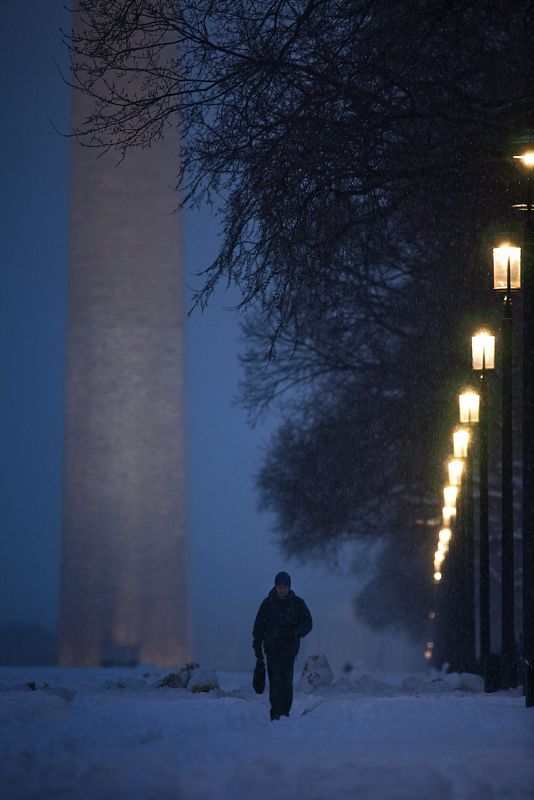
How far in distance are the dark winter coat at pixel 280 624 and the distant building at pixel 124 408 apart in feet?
79.7

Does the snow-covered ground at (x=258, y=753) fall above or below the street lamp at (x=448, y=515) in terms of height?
below

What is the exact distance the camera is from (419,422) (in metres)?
30.0

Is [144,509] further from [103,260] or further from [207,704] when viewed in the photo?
[207,704]

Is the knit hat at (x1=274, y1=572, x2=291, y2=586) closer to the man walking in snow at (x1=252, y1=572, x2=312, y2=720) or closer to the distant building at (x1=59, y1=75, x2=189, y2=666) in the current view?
the man walking in snow at (x1=252, y1=572, x2=312, y2=720)

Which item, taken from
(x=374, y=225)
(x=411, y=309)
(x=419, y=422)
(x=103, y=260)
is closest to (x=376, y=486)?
(x=419, y=422)

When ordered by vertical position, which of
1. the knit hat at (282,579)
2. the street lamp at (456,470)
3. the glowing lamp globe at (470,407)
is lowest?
the knit hat at (282,579)

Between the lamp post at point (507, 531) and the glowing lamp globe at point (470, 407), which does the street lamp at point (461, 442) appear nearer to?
the glowing lamp globe at point (470, 407)

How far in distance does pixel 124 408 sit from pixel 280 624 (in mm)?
24672

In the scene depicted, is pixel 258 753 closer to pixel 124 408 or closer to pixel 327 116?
pixel 327 116

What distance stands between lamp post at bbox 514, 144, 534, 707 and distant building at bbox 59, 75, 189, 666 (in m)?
24.2

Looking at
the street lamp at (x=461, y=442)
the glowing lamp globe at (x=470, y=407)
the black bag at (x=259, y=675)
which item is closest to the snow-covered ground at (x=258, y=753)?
the black bag at (x=259, y=675)

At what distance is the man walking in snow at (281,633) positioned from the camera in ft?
44.1

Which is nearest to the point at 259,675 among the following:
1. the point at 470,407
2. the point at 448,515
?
the point at 470,407

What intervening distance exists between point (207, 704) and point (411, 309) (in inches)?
655
